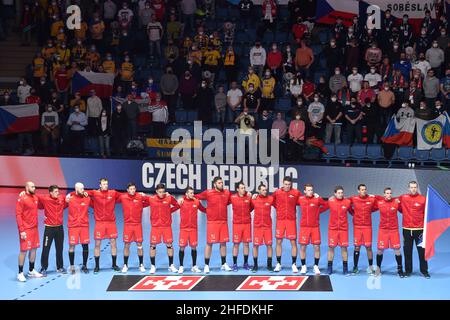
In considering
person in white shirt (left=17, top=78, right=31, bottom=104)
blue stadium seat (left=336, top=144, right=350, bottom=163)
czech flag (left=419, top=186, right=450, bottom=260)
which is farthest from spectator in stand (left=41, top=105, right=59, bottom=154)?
czech flag (left=419, top=186, right=450, bottom=260)

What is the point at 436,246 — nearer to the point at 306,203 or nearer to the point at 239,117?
the point at 306,203

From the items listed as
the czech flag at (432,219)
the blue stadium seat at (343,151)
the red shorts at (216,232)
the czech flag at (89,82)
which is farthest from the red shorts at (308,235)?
the czech flag at (89,82)

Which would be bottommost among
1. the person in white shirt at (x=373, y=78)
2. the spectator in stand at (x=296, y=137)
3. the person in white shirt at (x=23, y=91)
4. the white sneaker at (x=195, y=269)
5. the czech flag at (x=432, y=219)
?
the white sneaker at (x=195, y=269)

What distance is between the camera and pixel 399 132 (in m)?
27.0

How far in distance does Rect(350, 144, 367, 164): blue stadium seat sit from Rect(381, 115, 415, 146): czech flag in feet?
2.20

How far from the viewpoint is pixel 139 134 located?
96.9ft

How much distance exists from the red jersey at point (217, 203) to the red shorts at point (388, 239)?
11.3ft

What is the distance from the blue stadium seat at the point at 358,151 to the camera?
2720 cm

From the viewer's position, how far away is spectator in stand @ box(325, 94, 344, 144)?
89.0 ft

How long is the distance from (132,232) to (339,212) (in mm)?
4548

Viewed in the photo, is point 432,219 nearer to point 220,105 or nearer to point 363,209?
point 363,209

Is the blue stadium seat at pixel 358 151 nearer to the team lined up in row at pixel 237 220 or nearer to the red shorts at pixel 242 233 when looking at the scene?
the team lined up in row at pixel 237 220

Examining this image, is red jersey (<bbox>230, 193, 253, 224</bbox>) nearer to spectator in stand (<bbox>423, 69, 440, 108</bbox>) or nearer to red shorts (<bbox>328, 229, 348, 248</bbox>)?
red shorts (<bbox>328, 229, 348, 248</bbox>)

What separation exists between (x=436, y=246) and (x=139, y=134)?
1169 cm
